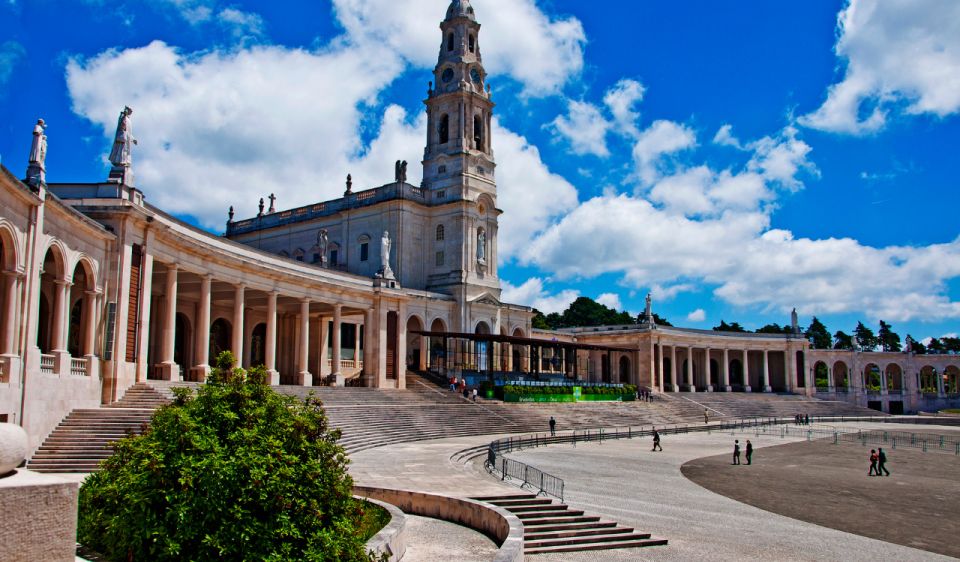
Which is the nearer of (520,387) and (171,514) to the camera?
(171,514)

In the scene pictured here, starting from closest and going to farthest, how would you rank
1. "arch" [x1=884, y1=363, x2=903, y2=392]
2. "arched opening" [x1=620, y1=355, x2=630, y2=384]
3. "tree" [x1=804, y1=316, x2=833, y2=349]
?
1. "arched opening" [x1=620, y1=355, x2=630, y2=384]
2. "arch" [x1=884, y1=363, x2=903, y2=392]
3. "tree" [x1=804, y1=316, x2=833, y2=349]

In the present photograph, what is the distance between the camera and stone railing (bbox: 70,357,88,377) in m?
25.6

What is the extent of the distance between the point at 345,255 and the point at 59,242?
47.9 meters

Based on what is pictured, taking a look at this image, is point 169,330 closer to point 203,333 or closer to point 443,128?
point 203,333

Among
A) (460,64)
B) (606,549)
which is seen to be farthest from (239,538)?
(460,64)

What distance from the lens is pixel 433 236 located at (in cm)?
7144

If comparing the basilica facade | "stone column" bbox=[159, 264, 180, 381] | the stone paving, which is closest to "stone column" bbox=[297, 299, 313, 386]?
the basilica facade

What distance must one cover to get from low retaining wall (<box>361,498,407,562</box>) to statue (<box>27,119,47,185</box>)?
15.7 m

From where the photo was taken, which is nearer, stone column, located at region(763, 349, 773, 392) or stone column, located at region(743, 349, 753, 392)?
stone column, located at region(743, 349, 753, 392)

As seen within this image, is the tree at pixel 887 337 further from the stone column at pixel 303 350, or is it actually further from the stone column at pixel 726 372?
the stone column at pixel 303 350

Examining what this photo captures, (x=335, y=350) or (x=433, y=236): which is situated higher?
(x=433, y=236)

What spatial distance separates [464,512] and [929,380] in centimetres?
12344

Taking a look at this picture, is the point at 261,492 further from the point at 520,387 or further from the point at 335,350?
the point at 520,387

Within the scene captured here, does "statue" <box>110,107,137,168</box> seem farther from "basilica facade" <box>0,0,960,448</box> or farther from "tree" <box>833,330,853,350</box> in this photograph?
"tree" <box>833,330,853,350</box>
